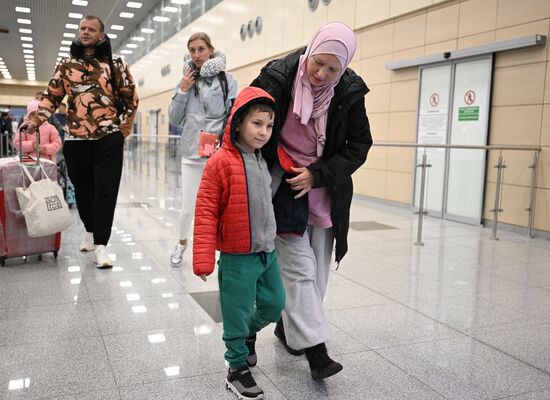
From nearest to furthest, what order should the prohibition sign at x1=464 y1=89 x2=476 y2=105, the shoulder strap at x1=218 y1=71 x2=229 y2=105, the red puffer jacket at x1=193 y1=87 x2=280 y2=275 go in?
the red puffer jacket at x1=193 y1=87 x2=280 y2=275 → the shoulder strap at x1=218 y1=71 x2=229 y2=105 → the prohibition sign at x1=464 y1=89 x2=476 y2=105

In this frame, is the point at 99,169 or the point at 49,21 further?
the point at 49,21

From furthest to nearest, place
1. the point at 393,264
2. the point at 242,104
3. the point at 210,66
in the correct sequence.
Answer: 1. the point at 393,264
2. the point at 210,66
3. the point at 242,104

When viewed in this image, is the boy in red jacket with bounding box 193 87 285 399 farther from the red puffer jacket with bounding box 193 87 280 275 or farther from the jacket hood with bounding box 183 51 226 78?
the jacket hood with bounding box 183 51 226 78

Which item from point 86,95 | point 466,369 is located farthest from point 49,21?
point 466,369

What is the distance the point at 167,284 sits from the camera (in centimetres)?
354

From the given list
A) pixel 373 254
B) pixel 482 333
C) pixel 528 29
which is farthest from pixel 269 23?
pixel 482 333

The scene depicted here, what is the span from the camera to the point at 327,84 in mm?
2072

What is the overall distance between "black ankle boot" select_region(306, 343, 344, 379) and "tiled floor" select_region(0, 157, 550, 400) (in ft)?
0.20

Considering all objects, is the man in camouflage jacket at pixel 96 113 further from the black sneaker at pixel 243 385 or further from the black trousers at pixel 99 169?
the black sneaker at pixel 243 385

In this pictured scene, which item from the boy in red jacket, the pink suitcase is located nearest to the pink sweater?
the pink suitcase

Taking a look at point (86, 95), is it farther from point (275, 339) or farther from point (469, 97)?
point (469, 97)

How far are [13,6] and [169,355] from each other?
692 inches

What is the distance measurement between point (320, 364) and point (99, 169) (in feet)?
7.89

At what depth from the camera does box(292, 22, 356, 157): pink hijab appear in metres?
1.99
